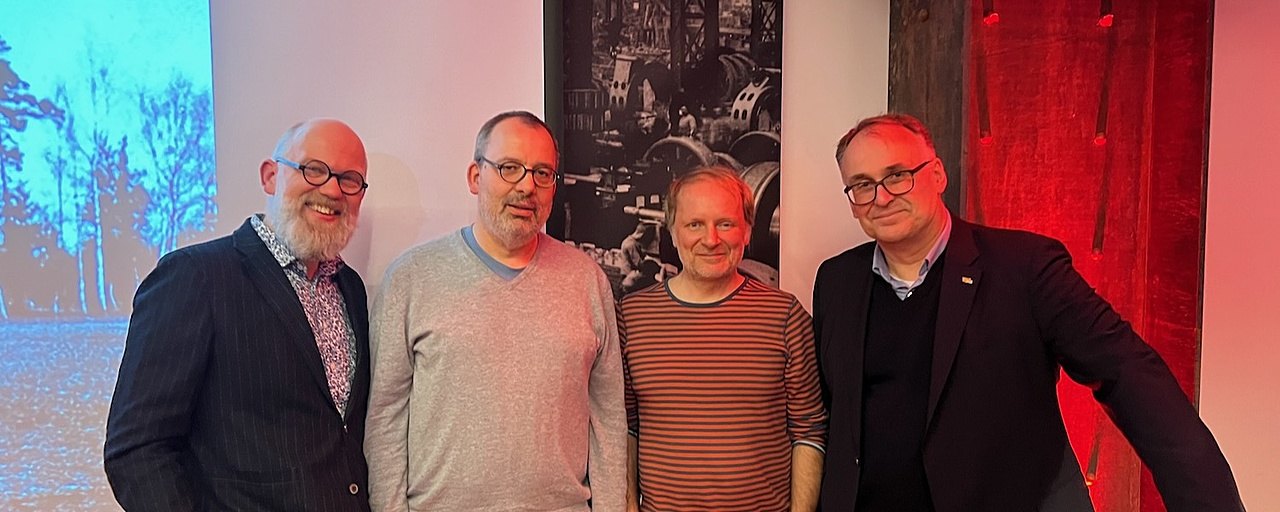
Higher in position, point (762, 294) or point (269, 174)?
point (269, 174)

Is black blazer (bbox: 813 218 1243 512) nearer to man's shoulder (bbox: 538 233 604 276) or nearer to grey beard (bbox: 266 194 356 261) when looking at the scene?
man's shoulder (bbox: 538 233 604 276)

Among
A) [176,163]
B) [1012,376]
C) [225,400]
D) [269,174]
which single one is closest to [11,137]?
[176,163]

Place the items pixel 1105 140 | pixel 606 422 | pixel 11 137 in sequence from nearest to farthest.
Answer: pixel 606 422 → pixel 11 137 → pixel 1105 140

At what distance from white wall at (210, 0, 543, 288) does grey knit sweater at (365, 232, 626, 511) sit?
459mm

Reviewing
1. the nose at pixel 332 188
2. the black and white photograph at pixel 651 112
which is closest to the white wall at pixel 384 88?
the black and white photograph at pixel 651 112

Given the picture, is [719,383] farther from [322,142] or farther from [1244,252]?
[1244,252]

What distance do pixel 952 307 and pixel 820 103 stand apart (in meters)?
0.97

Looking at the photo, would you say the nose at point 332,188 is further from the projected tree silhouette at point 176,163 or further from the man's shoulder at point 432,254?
the projected tree silhouette at point 176,163

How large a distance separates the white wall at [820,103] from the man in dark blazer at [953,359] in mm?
592

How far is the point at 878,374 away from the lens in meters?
1.68

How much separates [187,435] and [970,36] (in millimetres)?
2159

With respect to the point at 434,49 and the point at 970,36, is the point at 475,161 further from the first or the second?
the point at 970,36

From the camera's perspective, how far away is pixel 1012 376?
5.19 ft

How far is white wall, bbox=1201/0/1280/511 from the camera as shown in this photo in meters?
2.20
